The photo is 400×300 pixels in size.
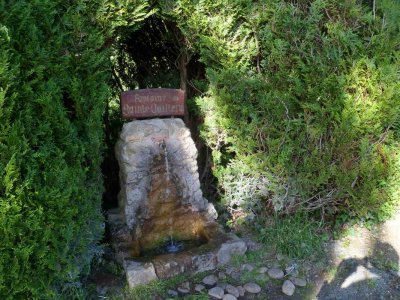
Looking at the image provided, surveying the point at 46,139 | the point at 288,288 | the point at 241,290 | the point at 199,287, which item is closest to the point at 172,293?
the point at 199,287

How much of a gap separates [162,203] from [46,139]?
154cm

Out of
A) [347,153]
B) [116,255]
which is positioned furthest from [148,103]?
[347,153]

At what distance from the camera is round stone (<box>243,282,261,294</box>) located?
11.0ft

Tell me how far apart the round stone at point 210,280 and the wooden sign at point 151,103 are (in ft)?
5.30

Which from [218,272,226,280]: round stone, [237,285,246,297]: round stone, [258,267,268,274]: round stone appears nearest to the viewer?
[237,285,246,297]: round stone

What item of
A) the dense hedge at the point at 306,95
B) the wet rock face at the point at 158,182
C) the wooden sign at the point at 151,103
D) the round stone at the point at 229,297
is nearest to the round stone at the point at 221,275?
the round stone at the point at 229,297

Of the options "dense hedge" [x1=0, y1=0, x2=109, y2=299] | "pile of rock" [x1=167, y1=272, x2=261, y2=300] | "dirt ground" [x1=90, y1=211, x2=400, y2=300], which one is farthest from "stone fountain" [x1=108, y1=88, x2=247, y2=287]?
"dense hedge" [x1=0, y1=0, x2=109, y2=299]

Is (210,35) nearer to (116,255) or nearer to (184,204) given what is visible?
(184,204)

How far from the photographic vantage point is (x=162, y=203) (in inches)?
151

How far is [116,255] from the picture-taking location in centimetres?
357

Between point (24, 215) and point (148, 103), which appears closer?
point (24, 215)

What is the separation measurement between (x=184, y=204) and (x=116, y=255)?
83 centimetres

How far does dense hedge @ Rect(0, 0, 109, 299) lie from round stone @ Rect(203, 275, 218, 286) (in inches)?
41.7

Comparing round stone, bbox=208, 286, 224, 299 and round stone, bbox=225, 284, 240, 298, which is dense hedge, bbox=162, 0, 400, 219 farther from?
round stone, bbox=208, 286, 224, 299
